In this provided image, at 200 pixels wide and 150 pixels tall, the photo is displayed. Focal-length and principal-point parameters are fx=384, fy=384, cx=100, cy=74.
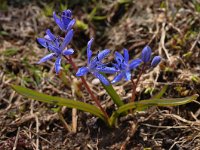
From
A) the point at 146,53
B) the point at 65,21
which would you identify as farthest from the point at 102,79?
the point at 65,21

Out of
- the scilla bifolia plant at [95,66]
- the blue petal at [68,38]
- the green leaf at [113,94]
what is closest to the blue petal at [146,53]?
the scilla bifolia plant at [95,66]

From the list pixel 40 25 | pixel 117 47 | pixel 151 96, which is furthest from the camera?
pixel 40 25

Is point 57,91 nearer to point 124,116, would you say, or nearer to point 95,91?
point 95,91

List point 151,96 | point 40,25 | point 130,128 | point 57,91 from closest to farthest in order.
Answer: point 130,128 → point 151,96 → point 57,91 → point 40,25

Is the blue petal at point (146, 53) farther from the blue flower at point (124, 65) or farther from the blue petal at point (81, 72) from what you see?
the blue petal at point (81, 72)

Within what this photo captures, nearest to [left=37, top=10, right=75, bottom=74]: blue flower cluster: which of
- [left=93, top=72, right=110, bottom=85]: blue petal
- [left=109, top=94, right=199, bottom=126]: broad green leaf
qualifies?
[left=93, top=72, right=110, bottom=85]: blue petal

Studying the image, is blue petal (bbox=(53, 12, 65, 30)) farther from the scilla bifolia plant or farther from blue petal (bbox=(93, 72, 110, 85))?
blue petal (bbox=(93, 72, 110, 85))

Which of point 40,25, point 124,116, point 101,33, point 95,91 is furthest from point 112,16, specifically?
point 124,116

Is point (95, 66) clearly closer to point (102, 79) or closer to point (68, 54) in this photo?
point (102, 79)
